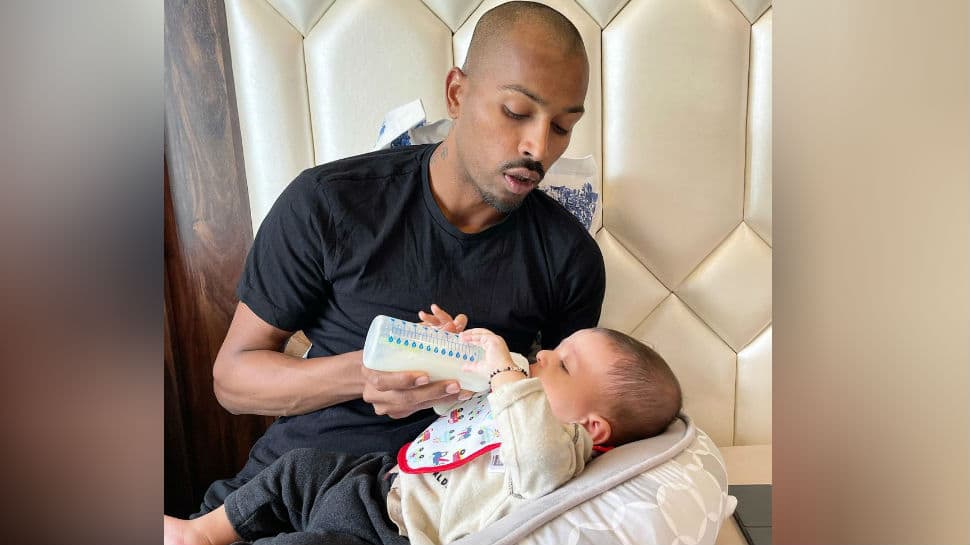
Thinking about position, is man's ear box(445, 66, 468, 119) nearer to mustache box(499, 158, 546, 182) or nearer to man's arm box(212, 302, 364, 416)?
mustache box(499, 158, 546, 182)

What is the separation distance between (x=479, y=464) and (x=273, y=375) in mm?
335

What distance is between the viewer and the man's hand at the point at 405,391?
793mm

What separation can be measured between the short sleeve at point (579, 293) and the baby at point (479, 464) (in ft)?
0.54

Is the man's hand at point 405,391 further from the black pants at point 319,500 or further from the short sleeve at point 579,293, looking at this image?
the short sleeve at point 579,293

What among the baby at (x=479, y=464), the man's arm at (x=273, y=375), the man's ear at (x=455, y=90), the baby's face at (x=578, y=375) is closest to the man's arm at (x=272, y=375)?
the man's arm at (x=273, y=375)

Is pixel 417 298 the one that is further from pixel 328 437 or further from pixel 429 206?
pixel 328 437

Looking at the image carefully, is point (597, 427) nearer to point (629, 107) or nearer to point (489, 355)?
point (489, 355)

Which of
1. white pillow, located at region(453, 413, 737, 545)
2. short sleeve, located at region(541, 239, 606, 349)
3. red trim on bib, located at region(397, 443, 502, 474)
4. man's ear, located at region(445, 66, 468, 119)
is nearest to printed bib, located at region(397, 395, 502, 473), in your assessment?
red trim on bib, located at region(397, 443, 502, 474)

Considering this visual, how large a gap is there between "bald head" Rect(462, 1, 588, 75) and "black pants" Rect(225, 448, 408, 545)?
0.58 m

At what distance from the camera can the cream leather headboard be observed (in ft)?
3.87

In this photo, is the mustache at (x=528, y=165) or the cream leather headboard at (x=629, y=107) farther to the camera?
the cream leather headboard at (x=629, y=107)

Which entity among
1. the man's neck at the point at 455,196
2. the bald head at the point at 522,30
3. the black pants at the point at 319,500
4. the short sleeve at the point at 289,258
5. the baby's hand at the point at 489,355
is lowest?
the black pants at the point at 319,500
